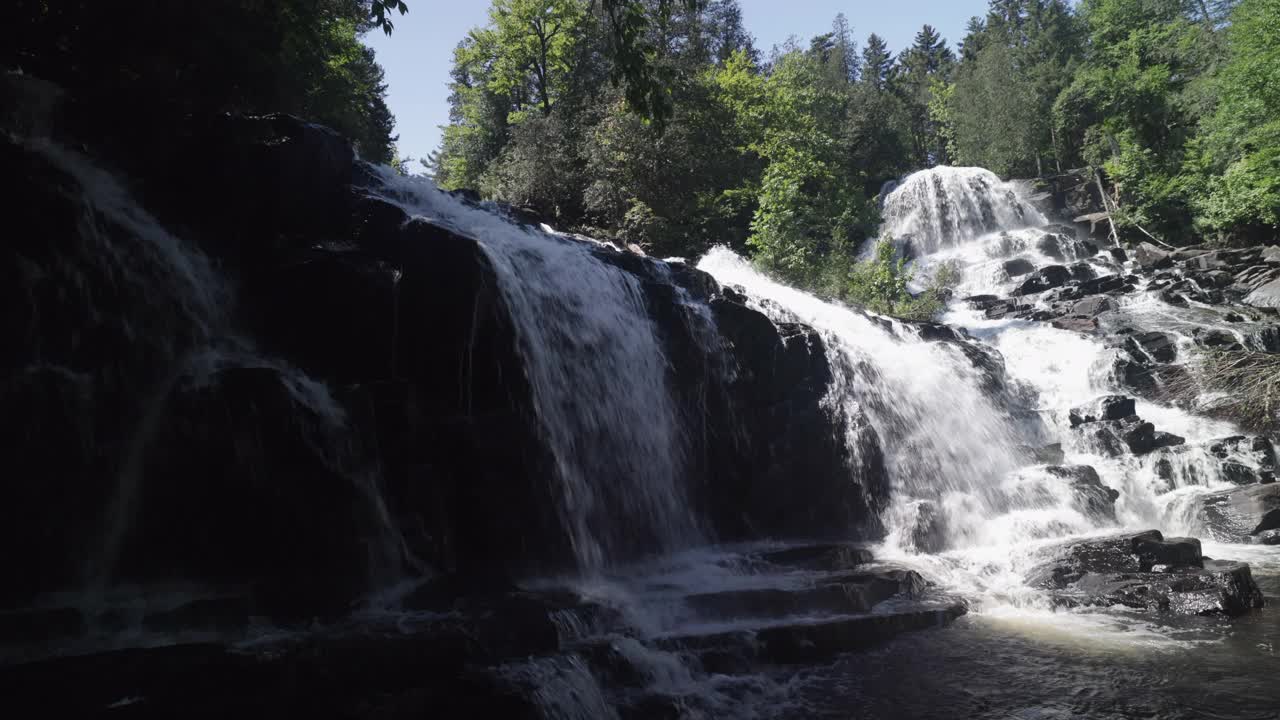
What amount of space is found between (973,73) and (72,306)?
4600 cm

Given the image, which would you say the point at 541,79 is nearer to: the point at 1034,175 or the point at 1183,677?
the point at 1034,175

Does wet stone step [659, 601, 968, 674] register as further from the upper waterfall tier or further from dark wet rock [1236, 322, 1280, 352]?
the upper waterfall tier

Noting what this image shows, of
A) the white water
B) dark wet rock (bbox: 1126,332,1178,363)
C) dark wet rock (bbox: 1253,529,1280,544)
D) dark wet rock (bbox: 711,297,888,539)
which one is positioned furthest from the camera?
dark wet rock (bbox: 1126,332,1178,363)

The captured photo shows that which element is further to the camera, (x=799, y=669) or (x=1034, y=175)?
(x=1034, y=175)

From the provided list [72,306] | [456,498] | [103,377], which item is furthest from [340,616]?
[72,306]

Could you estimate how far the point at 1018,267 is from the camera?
26.6 m

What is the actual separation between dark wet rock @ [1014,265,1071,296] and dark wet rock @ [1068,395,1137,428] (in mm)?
10230

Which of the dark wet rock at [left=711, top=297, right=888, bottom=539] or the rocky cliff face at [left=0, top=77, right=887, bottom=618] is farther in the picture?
the dark wet rock at [left=711, top=297, right=888, bottom=539]

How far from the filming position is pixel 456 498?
347 inches

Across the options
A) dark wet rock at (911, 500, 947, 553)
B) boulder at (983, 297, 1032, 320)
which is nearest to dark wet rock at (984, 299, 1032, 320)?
boulder at (983, 297, 1032, 320)

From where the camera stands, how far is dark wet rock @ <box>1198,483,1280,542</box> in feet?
35.1

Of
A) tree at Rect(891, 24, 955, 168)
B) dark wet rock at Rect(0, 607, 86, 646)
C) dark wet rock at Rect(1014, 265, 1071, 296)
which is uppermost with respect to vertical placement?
tree at Rect(891, 24, 955, 168)

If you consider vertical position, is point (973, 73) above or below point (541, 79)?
above

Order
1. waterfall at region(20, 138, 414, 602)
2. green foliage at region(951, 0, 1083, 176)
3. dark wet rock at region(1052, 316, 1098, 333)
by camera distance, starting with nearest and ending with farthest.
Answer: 1. waterfall at region(20, 138, 414, 602)
2. dark wet rock at region(1052, 316, 1098, 333)
3. green foliage at region(951, 0, 1083, 176)
